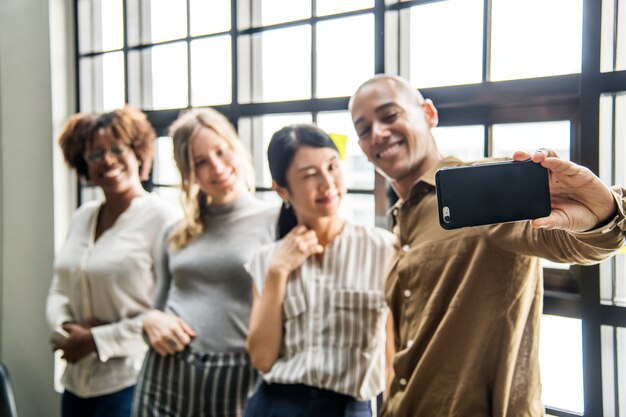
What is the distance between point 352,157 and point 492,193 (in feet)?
3.34

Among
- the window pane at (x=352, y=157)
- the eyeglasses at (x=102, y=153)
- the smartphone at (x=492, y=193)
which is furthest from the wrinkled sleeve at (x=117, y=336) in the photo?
the smartphone at (x=492, y=193)

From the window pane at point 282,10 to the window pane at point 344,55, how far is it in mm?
137

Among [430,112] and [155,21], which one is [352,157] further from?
[155,21]

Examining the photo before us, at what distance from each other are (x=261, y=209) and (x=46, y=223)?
152 cm

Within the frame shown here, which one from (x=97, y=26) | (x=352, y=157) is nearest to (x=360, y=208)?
(x=352, y=157)

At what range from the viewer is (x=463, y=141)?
64.0 inches

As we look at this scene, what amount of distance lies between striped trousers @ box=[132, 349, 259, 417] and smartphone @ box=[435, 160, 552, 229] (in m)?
0.96

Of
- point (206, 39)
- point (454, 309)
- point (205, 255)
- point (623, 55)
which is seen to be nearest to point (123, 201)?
point (205, 255)

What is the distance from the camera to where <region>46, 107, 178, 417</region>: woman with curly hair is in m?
1.97

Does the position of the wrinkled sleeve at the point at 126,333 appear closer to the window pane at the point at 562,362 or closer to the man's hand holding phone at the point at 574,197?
the window pane at the point at 562,362

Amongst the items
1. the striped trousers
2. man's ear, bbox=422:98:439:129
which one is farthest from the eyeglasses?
man's ear, bbox=422:98:439:129

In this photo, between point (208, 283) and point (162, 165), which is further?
point (162, 165)

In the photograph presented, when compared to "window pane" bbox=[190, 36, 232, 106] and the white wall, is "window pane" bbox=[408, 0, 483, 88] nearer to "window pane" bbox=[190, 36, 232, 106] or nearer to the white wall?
"window pane" bbox=[190, 36, 232, 106]

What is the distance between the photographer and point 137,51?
260 centimetres
